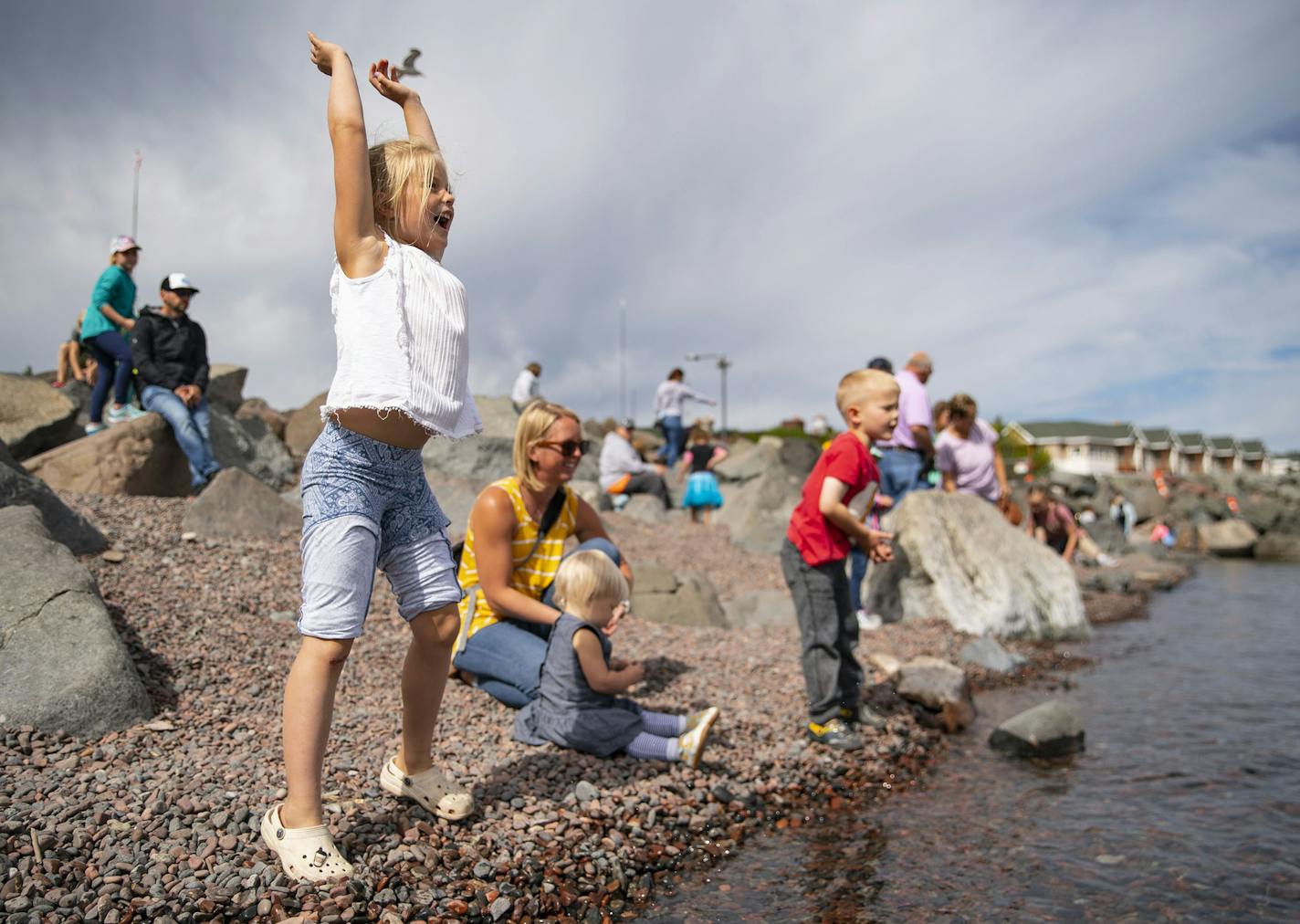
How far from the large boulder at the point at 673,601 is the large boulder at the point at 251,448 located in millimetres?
4965

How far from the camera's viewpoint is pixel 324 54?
97.0 inches

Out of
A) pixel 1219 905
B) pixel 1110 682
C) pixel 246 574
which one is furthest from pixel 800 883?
pixel 1110 682

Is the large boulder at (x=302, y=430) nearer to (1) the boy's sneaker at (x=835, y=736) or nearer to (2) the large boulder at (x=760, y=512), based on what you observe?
(2) the large boulder at (x=760, y=512)

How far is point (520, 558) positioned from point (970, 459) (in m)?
6.23

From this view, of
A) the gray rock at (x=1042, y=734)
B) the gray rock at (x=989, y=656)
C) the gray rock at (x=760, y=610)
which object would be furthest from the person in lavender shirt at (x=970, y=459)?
the gray rock at (x=1042, y=734)

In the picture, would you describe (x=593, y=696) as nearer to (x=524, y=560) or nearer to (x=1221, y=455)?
(x=524, y=560)

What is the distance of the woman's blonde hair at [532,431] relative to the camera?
431 centimetres

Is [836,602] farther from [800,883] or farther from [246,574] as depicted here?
[246,574]

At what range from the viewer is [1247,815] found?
154 inches

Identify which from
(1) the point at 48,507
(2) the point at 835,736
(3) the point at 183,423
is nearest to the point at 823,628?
(2) the point at 835,736

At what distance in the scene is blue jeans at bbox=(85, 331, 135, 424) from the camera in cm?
860

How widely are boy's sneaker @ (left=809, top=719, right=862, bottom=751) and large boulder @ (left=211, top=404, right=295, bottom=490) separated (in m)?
7.32

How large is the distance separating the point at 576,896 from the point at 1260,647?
879 centimetres

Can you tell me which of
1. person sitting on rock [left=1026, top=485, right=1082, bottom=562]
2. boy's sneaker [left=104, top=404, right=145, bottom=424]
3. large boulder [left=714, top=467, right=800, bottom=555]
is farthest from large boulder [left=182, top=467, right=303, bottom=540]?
person sitting on rock [left=1026, top=485, right=1082, bottom=562]
